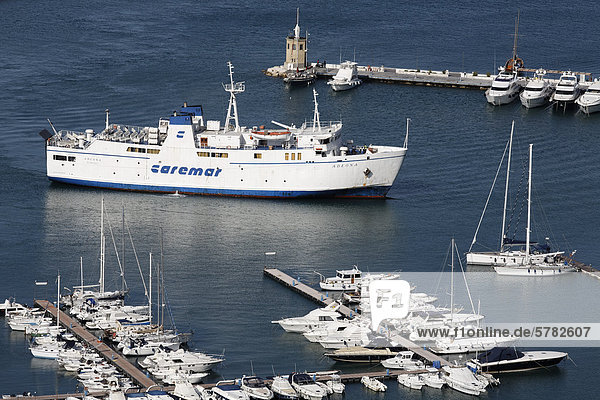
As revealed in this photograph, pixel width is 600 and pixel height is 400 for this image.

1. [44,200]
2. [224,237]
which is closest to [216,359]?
[224,237]

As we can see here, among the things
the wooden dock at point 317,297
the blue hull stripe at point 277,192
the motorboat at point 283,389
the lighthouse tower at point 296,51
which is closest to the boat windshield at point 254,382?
the motorboat at point 283,389

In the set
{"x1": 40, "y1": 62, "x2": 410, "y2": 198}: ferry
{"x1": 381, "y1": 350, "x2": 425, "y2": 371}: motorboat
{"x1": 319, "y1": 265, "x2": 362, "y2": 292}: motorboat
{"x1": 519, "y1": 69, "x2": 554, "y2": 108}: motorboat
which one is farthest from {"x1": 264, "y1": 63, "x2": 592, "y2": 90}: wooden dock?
{"x1": 381, "y1": 350, "x2": 425, "y2": 371}: motorboat

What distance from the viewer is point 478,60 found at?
13350 centimetres

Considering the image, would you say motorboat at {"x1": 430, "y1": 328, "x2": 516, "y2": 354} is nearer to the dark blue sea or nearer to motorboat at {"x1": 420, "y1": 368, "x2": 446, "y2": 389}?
the dark blue sea

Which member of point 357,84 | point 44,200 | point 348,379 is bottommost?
point 348,379

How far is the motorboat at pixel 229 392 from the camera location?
57.1 m

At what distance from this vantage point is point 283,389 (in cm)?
5797

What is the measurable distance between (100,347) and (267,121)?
46534 mm

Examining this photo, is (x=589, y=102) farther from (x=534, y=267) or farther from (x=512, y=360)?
(x=512, y=360)

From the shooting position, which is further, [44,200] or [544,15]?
[544,15]

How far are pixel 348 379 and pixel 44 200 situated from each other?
35.0 m

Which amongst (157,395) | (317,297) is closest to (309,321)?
(317,297)

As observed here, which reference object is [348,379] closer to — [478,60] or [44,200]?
[44,200]

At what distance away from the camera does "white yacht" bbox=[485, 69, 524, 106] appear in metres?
116
